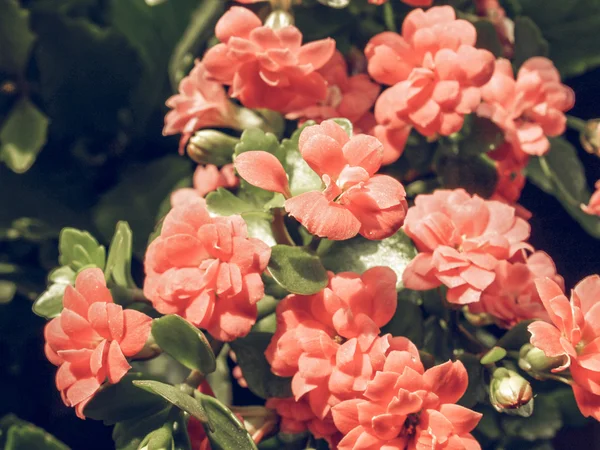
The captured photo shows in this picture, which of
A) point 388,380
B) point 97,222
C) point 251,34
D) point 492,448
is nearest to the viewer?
point 388,380

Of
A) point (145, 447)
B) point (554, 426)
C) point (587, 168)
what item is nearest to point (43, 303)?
point (145, 447)

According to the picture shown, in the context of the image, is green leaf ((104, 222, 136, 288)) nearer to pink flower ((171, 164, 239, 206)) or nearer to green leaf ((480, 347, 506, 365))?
pink flower ((171, 164, 239, 206))

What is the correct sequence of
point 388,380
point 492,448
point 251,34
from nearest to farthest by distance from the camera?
point 388,380 → point 251,34 → point 492,448

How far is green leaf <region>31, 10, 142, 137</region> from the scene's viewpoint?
956 mm

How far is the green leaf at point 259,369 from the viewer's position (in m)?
0.61

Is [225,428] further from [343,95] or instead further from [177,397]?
[343,95]

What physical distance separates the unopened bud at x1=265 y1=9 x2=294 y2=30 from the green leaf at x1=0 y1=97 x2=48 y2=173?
0.41 meters

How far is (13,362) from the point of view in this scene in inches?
37.7

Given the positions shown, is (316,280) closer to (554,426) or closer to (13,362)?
(554,426)

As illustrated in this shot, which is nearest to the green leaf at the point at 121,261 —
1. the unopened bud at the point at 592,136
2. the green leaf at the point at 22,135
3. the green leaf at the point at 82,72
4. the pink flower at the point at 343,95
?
the pink flower at the point at 343,95

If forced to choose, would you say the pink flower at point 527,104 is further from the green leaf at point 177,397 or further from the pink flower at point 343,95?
the green leaf at point 177,397

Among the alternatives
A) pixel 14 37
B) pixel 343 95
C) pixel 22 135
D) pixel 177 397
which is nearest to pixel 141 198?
pixel 22 135

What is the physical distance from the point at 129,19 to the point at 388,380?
74cm

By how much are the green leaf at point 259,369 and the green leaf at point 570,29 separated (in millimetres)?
608
